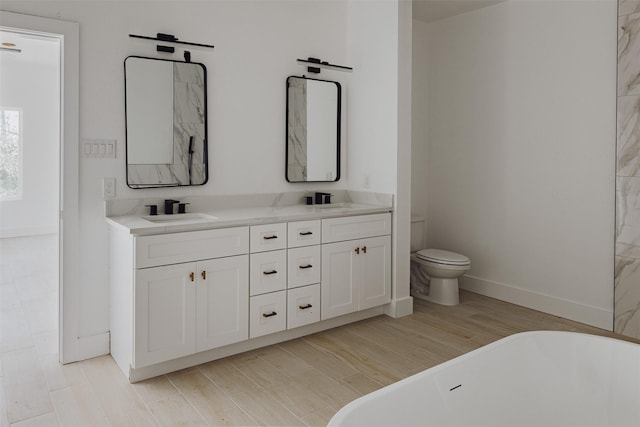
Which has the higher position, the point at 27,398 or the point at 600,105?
the point at 600,105

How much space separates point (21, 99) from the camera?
731 cm

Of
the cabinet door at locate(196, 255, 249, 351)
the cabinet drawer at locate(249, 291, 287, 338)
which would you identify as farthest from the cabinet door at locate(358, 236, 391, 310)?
the cabinet door at locate(196, 255, 249, 351)

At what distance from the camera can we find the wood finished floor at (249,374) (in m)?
2.29

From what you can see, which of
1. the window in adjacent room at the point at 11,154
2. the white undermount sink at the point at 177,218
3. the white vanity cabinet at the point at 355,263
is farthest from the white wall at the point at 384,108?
the window in adjacent room at the point at 11,154

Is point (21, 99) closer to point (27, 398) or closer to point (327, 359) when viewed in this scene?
point (27, 398)

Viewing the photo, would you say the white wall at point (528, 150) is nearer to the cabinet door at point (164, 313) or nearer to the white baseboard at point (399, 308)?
the white baseboard at point (399, 308)

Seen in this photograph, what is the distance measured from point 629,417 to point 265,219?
209 centimetres

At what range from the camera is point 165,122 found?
3.11m

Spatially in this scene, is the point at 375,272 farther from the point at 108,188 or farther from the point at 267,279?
the point at 108,188

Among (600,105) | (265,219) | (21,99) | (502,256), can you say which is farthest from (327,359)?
(21,99)

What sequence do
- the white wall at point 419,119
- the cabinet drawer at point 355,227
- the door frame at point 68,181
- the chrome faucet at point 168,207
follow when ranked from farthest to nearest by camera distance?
1. the white wall at point 419,119
2. the cabinet drawer at point 355,227
3. the chrome faucet at point 168,207
4. the door frame at point 68,181

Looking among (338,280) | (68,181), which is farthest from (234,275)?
(68,181)

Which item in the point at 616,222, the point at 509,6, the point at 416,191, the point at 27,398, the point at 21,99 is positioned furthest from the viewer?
the point at 21,99

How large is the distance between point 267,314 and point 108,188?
4.20 feet
